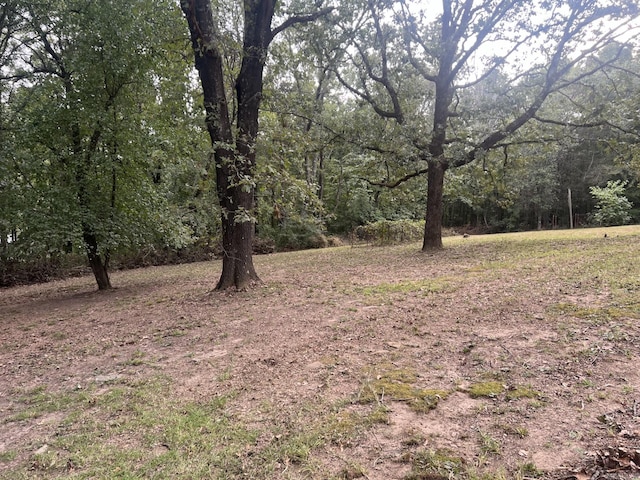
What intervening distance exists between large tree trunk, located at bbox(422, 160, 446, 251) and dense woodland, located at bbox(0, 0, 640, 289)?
6cm

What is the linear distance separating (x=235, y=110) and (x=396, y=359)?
7.04 m

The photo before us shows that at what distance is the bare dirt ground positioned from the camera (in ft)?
7.13

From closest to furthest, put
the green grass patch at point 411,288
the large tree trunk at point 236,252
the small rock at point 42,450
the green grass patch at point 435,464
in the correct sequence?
A: the green grass patch at point 435,464
the small rock at point 42,450
the green grass patch at point 411,288
the large tree trunk at point 236,252

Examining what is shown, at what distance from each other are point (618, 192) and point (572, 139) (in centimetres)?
1617

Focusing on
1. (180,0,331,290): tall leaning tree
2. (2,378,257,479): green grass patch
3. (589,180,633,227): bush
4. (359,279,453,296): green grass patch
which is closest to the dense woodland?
(180,0,331,290): tall leaning tree

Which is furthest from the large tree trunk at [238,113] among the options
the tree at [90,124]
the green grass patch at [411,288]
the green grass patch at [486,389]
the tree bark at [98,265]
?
the green grass patch at [486,389]

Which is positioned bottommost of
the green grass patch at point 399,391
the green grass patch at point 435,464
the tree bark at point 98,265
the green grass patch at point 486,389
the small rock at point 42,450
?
the small rock at point 42,450

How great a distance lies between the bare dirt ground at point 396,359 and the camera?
217 cm

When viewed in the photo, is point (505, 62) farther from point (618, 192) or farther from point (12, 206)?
point (618, 192)

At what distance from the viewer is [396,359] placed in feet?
11.9

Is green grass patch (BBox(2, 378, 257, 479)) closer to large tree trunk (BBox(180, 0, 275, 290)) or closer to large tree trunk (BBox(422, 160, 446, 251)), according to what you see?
Answer: large tree trunk (BBox(180, 0, 275, 290))

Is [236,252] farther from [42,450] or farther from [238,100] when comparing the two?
[42,450]

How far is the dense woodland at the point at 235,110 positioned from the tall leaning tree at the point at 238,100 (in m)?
0.03

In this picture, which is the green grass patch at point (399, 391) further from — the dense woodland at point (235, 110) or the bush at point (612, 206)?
the bush at point (612, 206)
